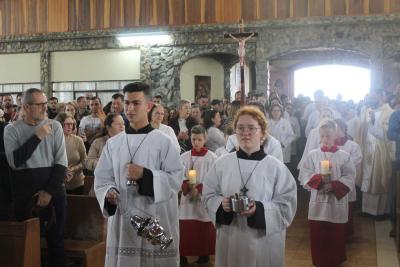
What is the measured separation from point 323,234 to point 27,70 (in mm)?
11925

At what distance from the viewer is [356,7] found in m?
12.9

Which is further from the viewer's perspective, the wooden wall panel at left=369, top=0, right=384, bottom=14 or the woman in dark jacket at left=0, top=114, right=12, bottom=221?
the wooden wall panel at left=369, top=0, right=384, bottom=14

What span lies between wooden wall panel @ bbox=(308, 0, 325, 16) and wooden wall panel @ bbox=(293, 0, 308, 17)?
13 cm

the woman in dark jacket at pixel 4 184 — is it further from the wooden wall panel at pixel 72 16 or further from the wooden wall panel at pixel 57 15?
the wooden wall panel at pixel 57 15

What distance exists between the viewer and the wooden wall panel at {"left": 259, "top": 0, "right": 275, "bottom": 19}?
1345cm

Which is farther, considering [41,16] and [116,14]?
[41,16]

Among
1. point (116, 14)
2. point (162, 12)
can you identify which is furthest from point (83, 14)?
point (162, 12)

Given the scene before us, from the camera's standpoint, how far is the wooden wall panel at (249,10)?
13579 millimetres

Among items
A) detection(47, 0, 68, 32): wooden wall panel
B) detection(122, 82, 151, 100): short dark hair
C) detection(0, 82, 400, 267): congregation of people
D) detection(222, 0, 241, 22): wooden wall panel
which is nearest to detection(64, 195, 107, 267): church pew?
detection(0, 82, 400, 267): congregation of people

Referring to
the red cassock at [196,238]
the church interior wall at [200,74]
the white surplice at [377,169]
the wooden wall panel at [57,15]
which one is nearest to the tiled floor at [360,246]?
the red cassock at [196,238]

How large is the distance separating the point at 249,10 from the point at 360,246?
26.9 ft

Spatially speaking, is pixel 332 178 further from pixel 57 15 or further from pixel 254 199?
pixel 57 15

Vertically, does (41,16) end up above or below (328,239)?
above

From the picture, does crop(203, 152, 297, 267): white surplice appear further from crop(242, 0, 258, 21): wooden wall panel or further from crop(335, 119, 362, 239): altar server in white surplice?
crop(242, 0, 258, 21): wooden wall panel
